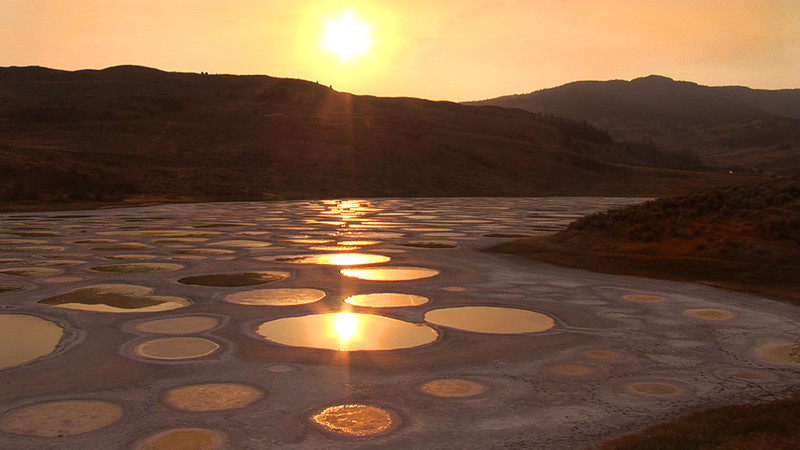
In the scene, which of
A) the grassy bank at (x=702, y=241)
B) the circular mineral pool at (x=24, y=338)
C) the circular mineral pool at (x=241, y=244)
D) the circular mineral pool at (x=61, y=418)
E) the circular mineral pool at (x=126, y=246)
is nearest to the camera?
the circular mineral pool at (x=61, y=418)

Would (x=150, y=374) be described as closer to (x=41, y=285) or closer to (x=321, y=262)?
(x=41, y=285)

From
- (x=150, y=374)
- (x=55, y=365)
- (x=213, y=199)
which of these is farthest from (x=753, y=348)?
(x=213, y=199)

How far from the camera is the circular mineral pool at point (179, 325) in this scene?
343 inches

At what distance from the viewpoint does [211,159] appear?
58.8 metres

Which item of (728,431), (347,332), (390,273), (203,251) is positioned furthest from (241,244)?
(728,431)

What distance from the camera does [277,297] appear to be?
11070 millimetres

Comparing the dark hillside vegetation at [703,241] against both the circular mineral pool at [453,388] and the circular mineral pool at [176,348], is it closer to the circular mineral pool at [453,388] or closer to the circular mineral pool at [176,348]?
the circular mineral pool at [453,388]

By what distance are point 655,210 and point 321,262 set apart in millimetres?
9059

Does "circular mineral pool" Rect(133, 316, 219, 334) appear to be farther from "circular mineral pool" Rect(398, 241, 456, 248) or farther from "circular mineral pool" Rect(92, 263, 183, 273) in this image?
"circular mineral pool" Rect(398, 241, 456, 248)

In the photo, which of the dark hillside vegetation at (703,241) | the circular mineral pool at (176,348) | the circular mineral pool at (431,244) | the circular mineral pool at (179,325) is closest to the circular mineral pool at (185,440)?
the circular mineral pool at (176,348)

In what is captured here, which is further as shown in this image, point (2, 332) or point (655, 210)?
point (655, 210)

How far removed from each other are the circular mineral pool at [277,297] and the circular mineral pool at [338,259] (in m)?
3.44

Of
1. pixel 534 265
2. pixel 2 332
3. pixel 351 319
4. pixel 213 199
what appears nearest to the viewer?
pixel 2 332

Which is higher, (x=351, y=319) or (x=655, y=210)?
(x=655, y=210)
